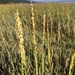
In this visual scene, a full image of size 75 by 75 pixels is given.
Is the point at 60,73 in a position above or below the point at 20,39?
below

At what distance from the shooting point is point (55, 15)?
5.25 metres

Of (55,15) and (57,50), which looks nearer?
(57,50)

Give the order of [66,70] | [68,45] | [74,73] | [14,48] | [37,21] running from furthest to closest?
1. [37,21]
2. [68,45]
3. [14,48]
4. [66,70]
5. [74,73]

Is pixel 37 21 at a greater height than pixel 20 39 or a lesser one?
lesser

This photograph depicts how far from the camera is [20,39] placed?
851 millimetres

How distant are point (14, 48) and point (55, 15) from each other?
8.54ft

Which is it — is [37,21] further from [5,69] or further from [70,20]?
[5,69]

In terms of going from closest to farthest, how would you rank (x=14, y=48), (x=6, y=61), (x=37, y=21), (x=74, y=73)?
(x=74, y=73) → (x=6, y=61) → (x=14, y=48) → (x=37, y=21)

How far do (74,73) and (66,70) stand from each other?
160 mm

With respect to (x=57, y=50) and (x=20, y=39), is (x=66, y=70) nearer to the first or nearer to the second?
(x=57, y=50)

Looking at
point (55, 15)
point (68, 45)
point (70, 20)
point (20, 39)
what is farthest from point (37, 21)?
point (20, 39)

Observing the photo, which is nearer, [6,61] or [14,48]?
[6,61]

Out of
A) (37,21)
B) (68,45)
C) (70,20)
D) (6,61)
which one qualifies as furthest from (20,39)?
(37,21)

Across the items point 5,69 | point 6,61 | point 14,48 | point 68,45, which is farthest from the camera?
point 68,45
